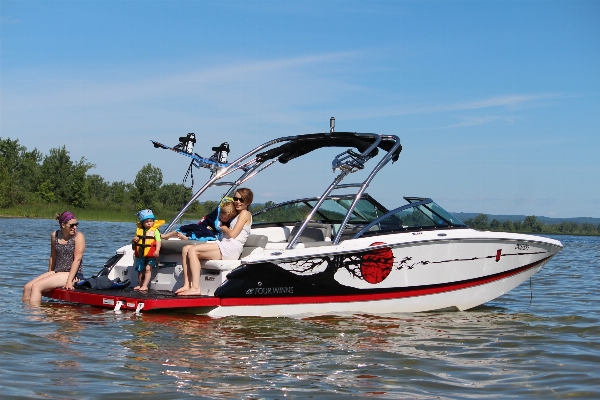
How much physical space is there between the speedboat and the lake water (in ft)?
0.64

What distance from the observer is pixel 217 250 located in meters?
8.12

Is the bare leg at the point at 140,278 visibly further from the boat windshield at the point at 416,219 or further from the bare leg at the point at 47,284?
the boat windshield at the point at 416,219

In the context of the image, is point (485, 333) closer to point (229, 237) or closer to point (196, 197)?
point (229, 237)

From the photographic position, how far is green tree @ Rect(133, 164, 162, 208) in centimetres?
7375

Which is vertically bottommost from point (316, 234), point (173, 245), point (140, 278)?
point (140, 278)

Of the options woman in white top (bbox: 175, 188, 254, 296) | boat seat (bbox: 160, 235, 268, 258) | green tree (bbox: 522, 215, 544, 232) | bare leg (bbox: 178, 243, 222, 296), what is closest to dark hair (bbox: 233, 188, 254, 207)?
woman in white top (bbox: 175, 188, 254, 296)

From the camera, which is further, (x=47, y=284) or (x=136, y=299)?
(x=47, y=284)

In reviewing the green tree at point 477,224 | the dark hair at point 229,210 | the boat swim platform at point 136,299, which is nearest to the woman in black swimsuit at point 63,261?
the boat swim platform at point 136,299

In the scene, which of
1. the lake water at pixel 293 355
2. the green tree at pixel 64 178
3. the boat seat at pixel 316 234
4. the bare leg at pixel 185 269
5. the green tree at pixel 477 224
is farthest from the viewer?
the green tree at pixel 64 178

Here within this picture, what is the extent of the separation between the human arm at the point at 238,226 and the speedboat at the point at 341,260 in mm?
290

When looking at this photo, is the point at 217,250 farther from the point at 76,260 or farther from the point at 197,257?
the point at 76,260

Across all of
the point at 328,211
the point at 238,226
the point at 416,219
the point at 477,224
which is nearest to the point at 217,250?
the point at 238,226

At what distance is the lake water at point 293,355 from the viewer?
17.9 feet

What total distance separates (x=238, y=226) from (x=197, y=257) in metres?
0.55
